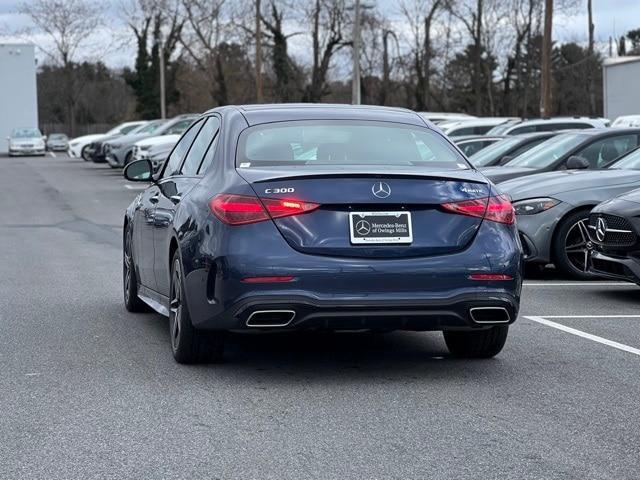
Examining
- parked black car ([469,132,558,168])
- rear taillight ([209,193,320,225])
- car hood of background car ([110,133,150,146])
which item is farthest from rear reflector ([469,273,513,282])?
car hood of background car ([110,133,150,146])

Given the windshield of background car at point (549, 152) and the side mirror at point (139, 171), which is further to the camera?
the windshield of background car at point (549, 152)

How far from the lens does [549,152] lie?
16.0 m

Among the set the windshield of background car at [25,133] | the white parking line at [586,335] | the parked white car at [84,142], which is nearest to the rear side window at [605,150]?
the white parking line at [586,335]

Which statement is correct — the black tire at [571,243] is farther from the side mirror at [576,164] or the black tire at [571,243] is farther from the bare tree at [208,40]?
the bare tree at [208,40]

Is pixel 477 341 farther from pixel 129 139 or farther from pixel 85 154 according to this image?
pixel 85 154

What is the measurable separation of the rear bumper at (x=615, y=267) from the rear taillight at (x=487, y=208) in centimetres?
360

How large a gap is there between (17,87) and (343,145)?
70.2 m

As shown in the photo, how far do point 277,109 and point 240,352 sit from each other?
1.52 m

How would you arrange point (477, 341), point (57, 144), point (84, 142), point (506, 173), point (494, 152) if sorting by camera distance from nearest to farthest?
point (477, 341) < point (506, 173) < point (494, 152) < point (84, 142) < point (57, 144)

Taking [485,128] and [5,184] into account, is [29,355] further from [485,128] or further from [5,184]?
[5,184]

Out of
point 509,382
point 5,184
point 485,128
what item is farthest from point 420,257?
point 5,184

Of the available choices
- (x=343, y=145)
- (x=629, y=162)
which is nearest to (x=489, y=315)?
(x=343, y=145)

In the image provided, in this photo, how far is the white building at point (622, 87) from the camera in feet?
139

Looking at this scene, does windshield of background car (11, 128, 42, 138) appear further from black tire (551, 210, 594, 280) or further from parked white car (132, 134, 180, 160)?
black tire (551, 210, 594, 280)
